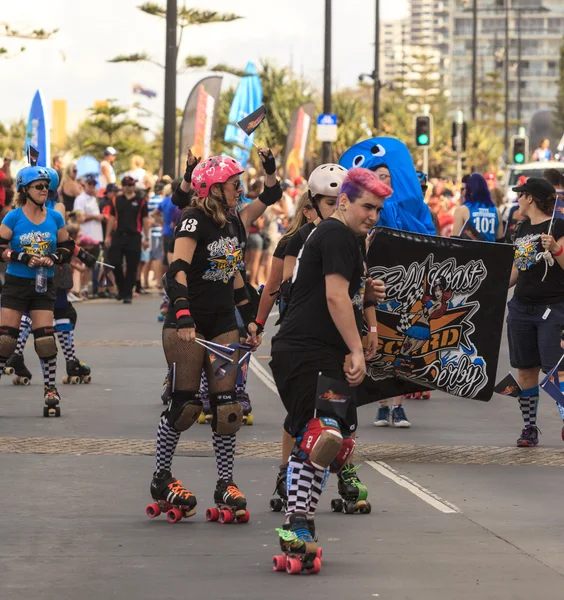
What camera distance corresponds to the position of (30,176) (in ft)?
38.5

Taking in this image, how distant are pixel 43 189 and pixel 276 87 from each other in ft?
153

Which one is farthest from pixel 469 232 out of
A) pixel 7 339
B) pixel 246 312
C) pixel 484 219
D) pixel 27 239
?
pixel 246 312

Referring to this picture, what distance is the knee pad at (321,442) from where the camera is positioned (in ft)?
22.2

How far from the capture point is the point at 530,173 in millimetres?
42031

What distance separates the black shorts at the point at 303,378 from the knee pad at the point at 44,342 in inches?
213

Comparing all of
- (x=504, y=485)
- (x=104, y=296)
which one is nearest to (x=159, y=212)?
(x=104, y=296)

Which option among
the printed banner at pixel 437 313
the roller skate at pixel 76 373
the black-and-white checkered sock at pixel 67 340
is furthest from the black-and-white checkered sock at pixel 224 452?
the roller skate at pixel 76 373

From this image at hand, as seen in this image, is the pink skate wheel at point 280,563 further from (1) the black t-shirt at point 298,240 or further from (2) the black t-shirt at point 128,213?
(2) the black t-shirt at point 128,213

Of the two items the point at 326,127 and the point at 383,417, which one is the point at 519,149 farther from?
the point at 383,417

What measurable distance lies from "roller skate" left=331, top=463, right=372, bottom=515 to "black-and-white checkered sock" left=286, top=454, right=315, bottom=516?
1.36m

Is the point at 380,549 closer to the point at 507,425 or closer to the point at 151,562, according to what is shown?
the point at 151,562

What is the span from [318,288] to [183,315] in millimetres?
1032

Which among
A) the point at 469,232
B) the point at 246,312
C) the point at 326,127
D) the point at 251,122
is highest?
the point at 326,127

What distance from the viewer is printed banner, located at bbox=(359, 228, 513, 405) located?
10.2 metres
